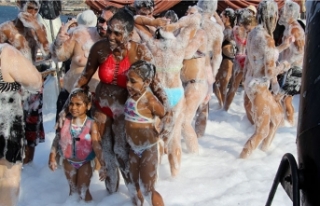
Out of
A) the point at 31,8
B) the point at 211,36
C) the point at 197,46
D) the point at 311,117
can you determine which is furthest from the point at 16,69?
the point at 211,36

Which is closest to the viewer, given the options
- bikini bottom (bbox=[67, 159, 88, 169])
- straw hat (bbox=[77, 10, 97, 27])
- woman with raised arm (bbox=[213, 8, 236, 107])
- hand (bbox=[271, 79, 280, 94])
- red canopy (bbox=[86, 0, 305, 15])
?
bikini bottom (bbox=[67, 159, 88, 169])

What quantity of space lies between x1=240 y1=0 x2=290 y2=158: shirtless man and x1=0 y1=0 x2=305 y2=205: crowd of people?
0.04 feet

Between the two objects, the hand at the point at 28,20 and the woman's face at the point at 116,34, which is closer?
the woman's face at the point at 116,34

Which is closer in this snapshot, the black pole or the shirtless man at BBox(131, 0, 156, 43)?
the black pole

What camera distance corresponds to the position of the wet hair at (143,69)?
Answer: 2.98m

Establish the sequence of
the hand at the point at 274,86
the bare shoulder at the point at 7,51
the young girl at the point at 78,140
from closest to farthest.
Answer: the bare shoulder at the point at 7,51, the young girl at the point at 78,140, the hand at the point at 274,86

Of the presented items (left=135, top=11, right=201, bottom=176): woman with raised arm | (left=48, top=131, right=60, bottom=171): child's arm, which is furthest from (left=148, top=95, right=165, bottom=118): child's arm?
(left=48, top=131, right=60, bottom=171): child's arm

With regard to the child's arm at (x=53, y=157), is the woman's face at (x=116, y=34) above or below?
above

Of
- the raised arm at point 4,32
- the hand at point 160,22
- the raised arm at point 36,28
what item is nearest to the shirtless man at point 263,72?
the hand at point 160,22

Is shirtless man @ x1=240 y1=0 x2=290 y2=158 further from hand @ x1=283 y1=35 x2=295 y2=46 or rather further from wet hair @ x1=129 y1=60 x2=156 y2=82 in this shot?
wet hair @ x1=129 y1=60 x2=156 y2=82

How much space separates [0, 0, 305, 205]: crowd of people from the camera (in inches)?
Answer: 122

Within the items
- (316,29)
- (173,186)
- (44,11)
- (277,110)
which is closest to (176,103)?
(173,186)

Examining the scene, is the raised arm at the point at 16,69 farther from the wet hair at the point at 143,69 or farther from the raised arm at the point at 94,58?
the wet hair at the point at 143,69

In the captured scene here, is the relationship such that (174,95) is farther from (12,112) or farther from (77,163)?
(12,112)
